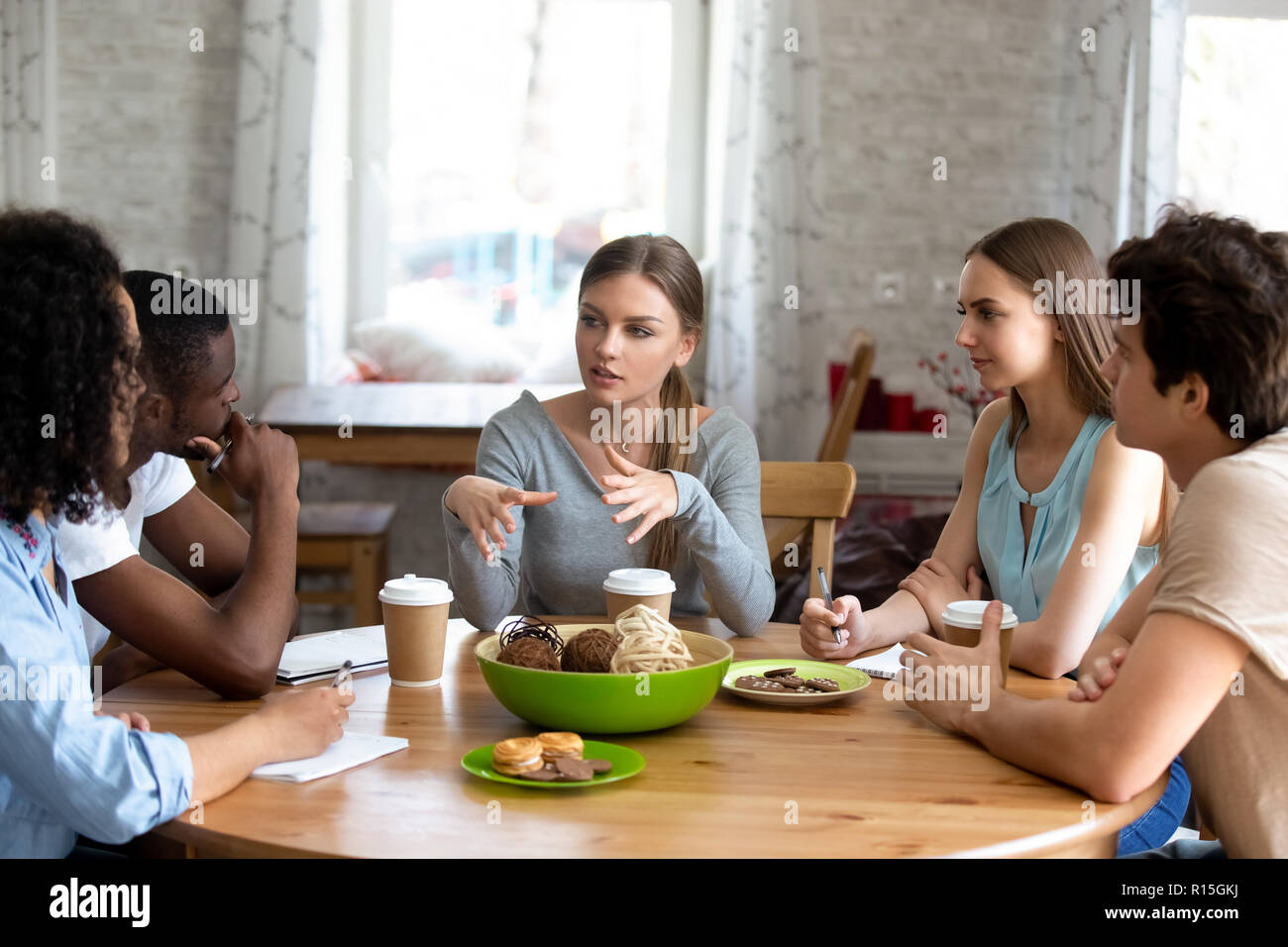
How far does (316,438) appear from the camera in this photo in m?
3.57

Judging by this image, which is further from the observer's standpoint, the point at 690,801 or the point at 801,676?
the point at 801,676

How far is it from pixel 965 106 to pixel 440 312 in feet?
7.06

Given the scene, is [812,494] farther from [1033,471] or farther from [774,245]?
[774,245]

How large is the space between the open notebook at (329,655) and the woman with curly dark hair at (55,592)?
29cm

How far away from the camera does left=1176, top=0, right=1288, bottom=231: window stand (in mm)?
4555

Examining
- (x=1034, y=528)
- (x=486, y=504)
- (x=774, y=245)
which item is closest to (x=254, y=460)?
(x=486, y=504)

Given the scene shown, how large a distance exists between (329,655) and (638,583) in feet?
1.41

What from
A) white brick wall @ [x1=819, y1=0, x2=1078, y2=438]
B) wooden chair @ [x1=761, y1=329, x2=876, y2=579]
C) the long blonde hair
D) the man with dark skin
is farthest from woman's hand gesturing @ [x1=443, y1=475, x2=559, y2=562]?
white brick wall @ [x1=819, y1=0, x2=1078, y2=438]

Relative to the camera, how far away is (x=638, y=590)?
1506 mm

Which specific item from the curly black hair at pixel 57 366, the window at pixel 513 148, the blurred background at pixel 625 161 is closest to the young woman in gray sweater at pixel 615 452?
the curly black hair at pixel 57 366

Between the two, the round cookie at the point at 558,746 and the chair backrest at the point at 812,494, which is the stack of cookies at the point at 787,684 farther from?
the chair backrest at the point at 812,494

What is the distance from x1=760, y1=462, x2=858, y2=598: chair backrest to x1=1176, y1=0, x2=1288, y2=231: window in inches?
124

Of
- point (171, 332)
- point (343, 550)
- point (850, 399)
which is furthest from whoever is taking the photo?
point (850, 399)
